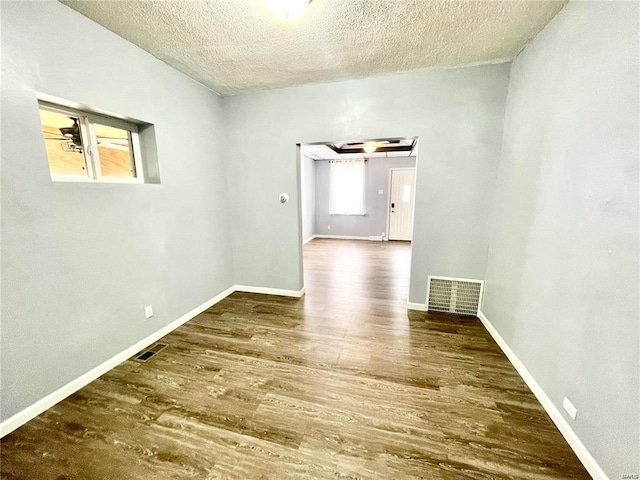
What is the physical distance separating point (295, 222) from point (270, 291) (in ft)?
3.60

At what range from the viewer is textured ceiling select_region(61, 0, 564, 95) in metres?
1.62

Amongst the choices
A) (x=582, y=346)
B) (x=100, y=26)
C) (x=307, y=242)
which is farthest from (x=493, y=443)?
(x=307, y=242)

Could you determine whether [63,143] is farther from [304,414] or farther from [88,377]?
[304,414]

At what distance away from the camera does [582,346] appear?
133 centimetres

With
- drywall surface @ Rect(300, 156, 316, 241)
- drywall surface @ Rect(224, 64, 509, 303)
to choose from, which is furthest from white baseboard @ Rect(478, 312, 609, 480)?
drywall surface @ Rect(300, 156, 316, 241)

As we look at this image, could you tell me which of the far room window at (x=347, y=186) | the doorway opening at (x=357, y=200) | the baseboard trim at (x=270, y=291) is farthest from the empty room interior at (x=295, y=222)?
the far room window at (x=347, y=186)

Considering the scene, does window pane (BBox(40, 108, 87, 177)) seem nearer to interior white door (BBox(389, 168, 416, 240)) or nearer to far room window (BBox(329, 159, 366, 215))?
far room window (BBox(329, 159, 366, 215))

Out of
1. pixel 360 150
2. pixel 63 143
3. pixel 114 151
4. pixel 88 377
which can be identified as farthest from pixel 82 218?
pixel 360 150

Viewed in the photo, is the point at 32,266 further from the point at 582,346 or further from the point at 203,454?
the point at 582,346

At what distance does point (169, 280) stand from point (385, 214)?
6155 mm

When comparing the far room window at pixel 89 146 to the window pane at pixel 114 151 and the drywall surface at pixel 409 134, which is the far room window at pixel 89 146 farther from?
the drywall surface at pixel 409 134

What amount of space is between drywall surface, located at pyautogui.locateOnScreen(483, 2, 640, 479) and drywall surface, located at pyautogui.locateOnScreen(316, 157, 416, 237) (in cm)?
510

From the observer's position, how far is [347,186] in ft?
24.6

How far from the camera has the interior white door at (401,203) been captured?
23.4ft
